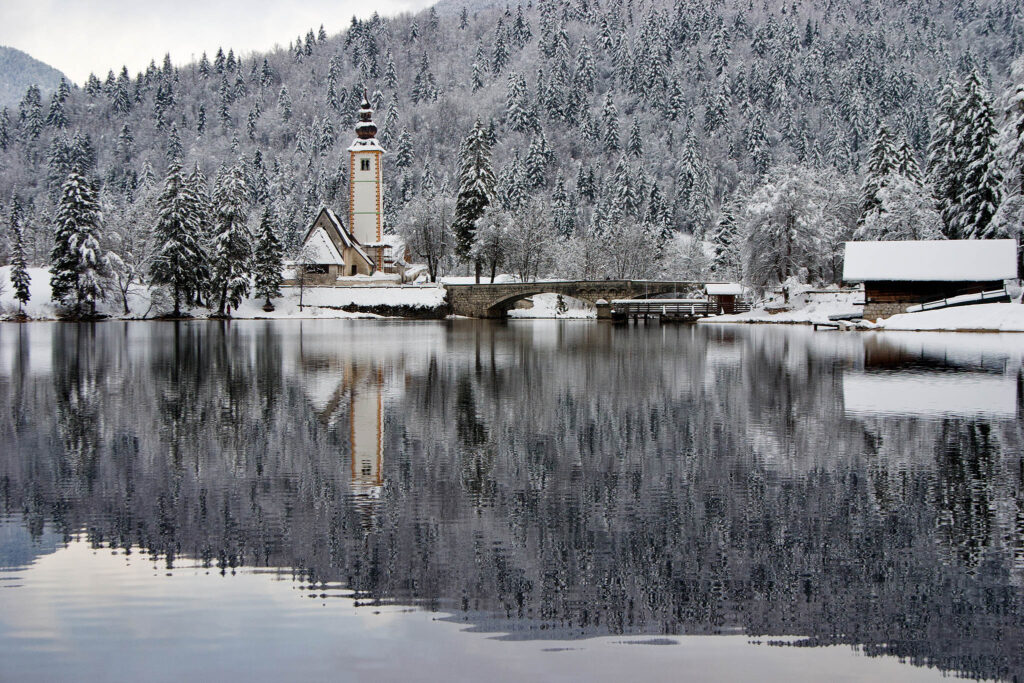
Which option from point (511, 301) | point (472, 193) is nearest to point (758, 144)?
point (472, 193)

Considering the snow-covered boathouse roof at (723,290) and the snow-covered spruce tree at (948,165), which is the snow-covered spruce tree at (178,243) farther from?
the snow-covered spruce tree at (948,165)

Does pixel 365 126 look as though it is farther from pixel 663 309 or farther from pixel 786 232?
pixel 786 232

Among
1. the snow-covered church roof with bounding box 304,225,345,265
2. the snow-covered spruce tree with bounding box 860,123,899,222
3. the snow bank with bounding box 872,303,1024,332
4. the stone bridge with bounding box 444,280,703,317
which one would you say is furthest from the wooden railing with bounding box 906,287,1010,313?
the snow-covered church roof with bounding box 304,225,345,265

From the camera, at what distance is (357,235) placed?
346 ft

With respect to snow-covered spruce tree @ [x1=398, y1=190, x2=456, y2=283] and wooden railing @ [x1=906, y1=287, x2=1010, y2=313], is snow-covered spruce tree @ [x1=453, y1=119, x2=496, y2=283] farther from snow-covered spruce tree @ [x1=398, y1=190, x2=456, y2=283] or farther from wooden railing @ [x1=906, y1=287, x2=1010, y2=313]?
wooden railing @ [x1=906, y1=287, x2=1010, y2=313]

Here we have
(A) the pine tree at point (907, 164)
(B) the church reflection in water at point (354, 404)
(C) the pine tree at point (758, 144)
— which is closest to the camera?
(B) the church reflection in water at point (354, 404)

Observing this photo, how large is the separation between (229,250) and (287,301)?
10.1 metres

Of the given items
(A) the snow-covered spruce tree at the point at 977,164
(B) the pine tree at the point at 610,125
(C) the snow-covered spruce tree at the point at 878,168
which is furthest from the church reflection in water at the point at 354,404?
(B) the pine tree at the point at 610,125

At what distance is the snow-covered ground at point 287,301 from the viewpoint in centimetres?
7956

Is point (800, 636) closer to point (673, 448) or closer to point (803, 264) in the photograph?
point (673, 448)

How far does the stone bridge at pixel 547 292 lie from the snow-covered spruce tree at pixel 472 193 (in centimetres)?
515

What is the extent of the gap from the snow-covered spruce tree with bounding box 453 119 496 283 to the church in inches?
354

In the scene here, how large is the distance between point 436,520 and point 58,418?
1223cm

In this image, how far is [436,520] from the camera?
36.8 feet
